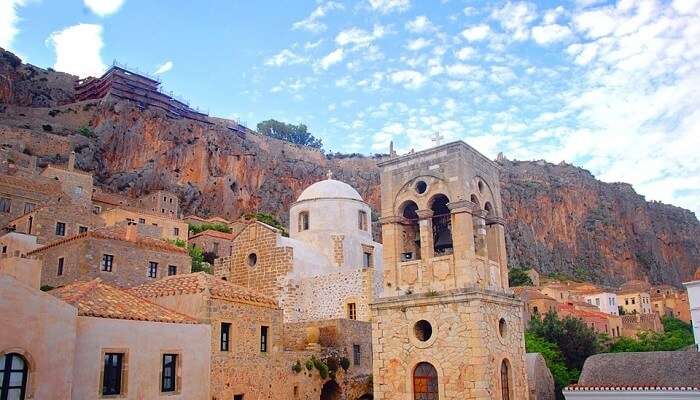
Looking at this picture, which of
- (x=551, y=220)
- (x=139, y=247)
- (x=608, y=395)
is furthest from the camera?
(x=551, y=220)

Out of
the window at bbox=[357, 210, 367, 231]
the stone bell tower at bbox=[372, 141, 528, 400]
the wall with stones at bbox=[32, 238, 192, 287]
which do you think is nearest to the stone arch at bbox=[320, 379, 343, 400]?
the stone bell tower at bbox=[372, 141, 528, 400]

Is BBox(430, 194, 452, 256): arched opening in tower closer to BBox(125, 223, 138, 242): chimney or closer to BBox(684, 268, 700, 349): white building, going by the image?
BBox(684, 268, 700, 349): white building

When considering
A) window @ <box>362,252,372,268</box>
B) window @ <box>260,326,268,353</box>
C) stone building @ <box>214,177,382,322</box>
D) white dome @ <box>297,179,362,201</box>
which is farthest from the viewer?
window @ <box>362,252,372,268</box>

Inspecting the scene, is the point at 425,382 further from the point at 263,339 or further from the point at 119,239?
the point at 119,239

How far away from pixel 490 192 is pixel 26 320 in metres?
12.7

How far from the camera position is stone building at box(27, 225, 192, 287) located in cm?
2783

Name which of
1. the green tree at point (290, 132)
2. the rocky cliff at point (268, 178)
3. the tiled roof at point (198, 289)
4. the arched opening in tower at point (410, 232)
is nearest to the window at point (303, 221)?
the tiled roof at point (198, 289)

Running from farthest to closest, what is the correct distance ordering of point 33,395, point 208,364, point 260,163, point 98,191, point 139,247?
point 260,163
point 98,191
point 139,247
point 208,364
point 33,395

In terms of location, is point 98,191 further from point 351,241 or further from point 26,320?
point 26,320

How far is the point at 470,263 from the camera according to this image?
15445 mm

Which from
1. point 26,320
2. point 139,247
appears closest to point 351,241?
point 139,247

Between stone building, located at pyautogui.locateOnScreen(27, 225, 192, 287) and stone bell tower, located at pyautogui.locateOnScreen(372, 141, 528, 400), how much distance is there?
16.5m

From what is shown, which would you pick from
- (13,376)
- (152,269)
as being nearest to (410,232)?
(13,376)

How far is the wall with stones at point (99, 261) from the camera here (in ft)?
90.9
